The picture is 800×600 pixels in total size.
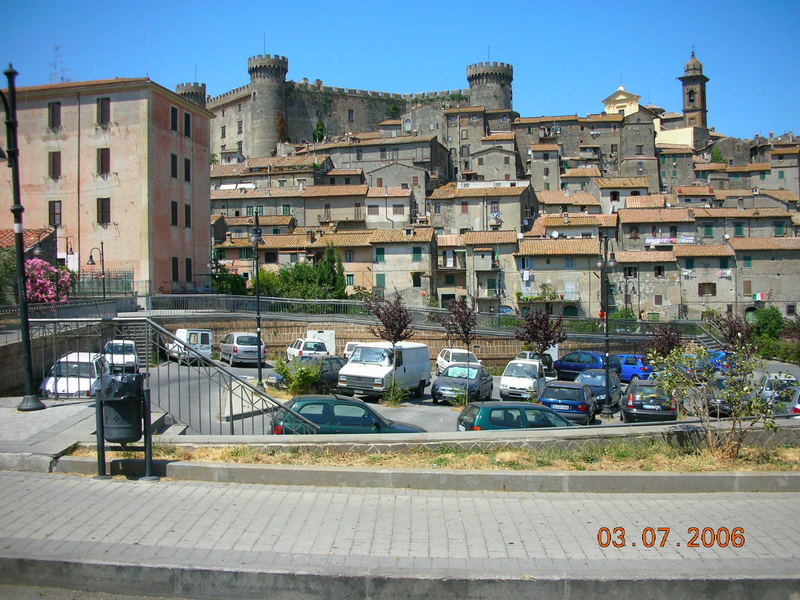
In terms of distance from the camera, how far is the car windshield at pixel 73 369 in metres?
13.3

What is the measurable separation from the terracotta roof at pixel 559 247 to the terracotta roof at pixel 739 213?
548 inches

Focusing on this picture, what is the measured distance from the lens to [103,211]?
125 ft

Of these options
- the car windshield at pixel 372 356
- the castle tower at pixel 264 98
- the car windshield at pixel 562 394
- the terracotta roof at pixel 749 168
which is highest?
the castle tower at pixel 264 98

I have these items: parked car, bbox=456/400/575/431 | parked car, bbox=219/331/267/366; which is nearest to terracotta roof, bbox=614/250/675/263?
parked car, bbox=219/331/267/366

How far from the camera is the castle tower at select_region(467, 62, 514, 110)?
100750 millimetres

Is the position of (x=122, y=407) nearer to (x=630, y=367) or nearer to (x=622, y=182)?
(x=630, y=367)

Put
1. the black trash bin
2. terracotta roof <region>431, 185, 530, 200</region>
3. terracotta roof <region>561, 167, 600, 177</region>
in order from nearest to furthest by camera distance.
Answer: the black trash bin, terracotta roof <region>431, 185, 530, 200</region>, terracotta roof <region>561, 167, 600, 177</region>

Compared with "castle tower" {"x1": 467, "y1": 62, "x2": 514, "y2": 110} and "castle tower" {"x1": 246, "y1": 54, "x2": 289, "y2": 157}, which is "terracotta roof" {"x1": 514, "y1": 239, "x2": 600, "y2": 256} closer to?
"castle tower" {"x1": 467, "y1": 62, "x2": 514, "y2": 110}

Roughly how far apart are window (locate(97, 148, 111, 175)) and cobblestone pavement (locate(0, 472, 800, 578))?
33620mm

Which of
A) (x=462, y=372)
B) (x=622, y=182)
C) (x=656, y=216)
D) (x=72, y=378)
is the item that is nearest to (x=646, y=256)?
(x=656, y=216)

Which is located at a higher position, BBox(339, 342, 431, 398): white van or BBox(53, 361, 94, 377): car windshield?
BBox(53, 361, 94, 377): car windshield

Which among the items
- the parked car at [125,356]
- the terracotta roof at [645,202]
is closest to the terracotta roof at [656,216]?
the terracotta roof at [645,202]

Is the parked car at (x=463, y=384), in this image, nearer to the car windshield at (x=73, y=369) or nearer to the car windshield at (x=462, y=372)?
the car windshield at (x=462, y=372)

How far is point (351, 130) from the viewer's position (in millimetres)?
108250
